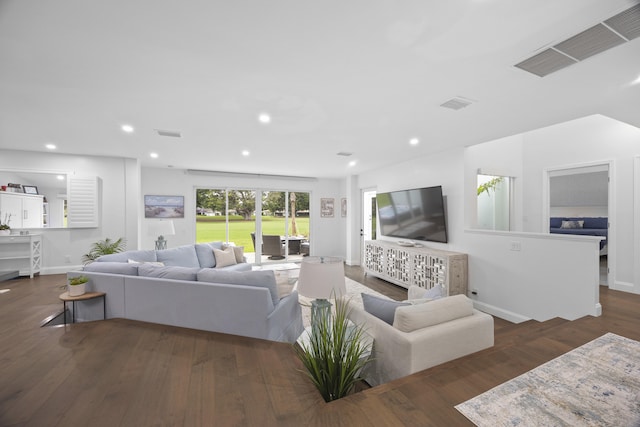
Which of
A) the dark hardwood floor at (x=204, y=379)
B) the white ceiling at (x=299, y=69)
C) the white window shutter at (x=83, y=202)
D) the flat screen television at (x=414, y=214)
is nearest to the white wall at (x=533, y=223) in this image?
the flat screen television at (x=414, y=214)

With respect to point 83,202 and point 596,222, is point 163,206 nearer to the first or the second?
point 83,202

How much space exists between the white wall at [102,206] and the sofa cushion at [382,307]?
5.51m

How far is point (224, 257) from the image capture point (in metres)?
4.97

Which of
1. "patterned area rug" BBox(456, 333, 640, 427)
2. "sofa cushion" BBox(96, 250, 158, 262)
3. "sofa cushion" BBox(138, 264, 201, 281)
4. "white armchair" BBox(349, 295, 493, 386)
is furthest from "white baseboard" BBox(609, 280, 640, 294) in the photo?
"sofa cushion" BBox(96, 250, 158, 262)

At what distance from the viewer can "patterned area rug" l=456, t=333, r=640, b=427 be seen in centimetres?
125

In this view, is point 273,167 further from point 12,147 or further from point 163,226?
point 12,147

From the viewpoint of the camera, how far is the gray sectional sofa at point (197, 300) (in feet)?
8.32

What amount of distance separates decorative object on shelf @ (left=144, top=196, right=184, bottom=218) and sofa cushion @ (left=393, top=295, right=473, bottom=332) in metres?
6.40

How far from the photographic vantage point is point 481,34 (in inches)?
65.6

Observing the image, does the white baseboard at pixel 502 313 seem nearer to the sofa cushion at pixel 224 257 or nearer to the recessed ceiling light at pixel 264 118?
the recessed ceiling light at pixel 264 118

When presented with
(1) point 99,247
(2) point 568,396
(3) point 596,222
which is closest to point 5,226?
(1) point 99,247

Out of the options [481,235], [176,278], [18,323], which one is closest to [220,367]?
[176,278]

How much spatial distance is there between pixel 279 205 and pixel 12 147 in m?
5.35

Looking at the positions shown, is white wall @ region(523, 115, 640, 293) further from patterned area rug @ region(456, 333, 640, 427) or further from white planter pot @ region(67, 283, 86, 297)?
white planter pot @ region(67, 283, 86, 297)
